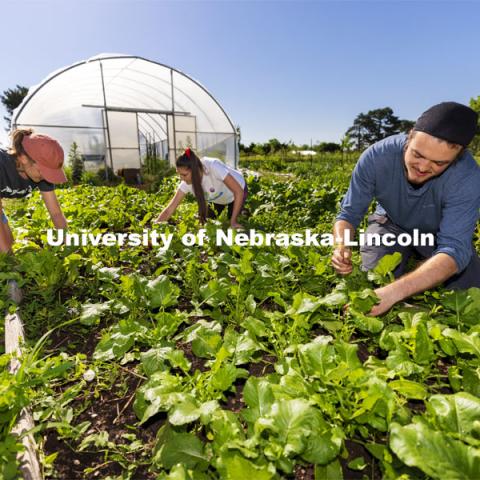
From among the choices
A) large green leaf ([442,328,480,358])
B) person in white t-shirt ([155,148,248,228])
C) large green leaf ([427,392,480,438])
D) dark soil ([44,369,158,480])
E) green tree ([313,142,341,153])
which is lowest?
dark soil ([44,369,158,480])

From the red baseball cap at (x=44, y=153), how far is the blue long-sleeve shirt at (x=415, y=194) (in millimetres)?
2190

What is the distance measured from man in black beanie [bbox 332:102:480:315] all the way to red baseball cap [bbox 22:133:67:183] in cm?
217

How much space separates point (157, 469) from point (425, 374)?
3.35 ft

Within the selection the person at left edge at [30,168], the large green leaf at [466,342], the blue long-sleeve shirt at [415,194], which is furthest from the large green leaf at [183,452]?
the person at left edge at [30,168]

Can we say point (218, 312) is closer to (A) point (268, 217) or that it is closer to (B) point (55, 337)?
(B) point (55, 337)

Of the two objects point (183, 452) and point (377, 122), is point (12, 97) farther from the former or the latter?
point (377, 122)

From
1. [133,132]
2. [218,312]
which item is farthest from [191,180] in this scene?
[133,132]

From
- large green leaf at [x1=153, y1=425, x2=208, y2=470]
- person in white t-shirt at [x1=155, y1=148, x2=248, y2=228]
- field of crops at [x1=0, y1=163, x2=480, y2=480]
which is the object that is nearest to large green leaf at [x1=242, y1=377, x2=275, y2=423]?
field of crops at [x1=0, y1=163, x2=480, y2=480]

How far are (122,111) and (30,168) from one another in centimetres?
953

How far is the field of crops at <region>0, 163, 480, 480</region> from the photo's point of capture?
3.11 feet

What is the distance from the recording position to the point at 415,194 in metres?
2.38

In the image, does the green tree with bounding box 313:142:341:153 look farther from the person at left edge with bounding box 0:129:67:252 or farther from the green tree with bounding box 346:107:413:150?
the person at left edge with bounding box 0:129:67:252

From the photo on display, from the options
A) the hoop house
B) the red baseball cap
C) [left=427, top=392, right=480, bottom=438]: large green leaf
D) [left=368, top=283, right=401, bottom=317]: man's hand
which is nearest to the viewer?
[left=427, top=392, right=480, bottom=438]: large green leaf

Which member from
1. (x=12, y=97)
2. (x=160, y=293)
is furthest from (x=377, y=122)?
(x=160, y=293)
